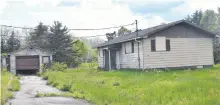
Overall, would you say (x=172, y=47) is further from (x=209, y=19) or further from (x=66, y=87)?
(x=209, y=19)

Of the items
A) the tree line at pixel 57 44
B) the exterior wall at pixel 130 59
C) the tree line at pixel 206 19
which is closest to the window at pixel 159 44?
the exterior wall at pixel 130 59

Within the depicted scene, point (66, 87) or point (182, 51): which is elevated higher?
point (182, 51)

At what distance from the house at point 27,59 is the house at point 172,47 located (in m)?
16.4

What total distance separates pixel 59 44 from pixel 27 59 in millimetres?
12296

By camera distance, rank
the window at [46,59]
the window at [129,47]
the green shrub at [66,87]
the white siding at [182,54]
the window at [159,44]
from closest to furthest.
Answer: the green shrub at [66,87] → the white siding at [182,54] → the window at [159,44] → the window at [129,47] → the window at [46,59]

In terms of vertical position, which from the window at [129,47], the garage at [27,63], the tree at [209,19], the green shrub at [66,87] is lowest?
the green shrub at [66,87]

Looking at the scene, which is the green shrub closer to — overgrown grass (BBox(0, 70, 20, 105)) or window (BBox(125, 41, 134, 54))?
overgrown grass (BBox(0, 70, 20, 105))

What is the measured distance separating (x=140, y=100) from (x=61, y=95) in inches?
180

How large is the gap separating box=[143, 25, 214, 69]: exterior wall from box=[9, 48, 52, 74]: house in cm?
1947

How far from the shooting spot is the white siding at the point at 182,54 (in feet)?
94.3

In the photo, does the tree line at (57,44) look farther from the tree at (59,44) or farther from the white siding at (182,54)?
the white siding at (182,54)

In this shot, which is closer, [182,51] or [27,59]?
[182,51]

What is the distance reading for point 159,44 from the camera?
2905cm

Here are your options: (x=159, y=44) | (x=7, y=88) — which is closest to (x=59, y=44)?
(x=159, y=44)
